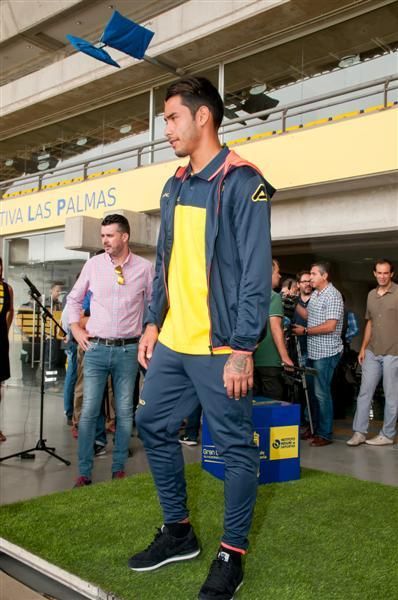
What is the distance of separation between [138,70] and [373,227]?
716cm

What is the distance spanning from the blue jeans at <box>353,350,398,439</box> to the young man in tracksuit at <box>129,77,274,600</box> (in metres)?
3.71

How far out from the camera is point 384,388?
565 cm

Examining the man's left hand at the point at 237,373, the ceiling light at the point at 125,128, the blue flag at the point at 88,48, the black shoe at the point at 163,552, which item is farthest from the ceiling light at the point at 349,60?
Result: the black shoe at the point at 163,552

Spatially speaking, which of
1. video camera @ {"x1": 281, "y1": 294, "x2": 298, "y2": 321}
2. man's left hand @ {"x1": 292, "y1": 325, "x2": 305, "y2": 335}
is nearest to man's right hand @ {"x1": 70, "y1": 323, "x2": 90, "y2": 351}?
man's left hand @ {"x1": 292, "y1": 325, "x2": 305, "y2": 335}

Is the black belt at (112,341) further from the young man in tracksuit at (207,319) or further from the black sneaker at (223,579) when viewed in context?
the black sneaker at (223,579)

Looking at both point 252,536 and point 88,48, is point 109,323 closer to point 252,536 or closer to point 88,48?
point 252,536

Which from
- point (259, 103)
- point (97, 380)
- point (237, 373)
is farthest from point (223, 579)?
point (259, 103)

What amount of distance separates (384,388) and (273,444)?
2197 millimetres

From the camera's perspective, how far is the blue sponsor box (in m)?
3.88

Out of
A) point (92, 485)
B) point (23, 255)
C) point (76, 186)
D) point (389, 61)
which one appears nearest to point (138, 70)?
point (76, 186)

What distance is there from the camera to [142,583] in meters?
2.25

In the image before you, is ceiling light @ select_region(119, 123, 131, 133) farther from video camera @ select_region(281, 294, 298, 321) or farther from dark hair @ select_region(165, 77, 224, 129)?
dark hair @ select_region(165, 77, 224, 129)

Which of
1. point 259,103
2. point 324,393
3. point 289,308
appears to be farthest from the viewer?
point 259,103

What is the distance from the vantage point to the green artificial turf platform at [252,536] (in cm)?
225
